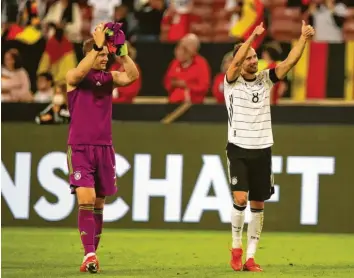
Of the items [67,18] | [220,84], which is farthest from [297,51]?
[67,18]

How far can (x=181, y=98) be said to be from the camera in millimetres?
15062

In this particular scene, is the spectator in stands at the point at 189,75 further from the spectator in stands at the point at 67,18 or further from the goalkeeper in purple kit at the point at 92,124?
the goalkeeper in purple kit at the point at 92,124

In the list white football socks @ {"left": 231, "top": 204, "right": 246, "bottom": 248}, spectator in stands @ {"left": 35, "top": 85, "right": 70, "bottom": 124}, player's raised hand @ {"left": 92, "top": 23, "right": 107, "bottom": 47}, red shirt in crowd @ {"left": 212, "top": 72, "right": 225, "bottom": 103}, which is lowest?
white football socks @ {"left": 231, "top": 204, "right": 246, "bottom": 248}

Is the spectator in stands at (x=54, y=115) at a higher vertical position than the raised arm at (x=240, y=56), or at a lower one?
lower

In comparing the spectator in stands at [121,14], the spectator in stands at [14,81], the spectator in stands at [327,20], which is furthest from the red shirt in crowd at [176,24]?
the spectator in stands at [14,81]

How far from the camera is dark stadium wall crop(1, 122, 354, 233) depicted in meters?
13.8

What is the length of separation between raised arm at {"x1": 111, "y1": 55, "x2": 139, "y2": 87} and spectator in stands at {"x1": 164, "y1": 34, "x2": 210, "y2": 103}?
5095 mm

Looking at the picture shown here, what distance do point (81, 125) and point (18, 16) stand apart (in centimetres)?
857

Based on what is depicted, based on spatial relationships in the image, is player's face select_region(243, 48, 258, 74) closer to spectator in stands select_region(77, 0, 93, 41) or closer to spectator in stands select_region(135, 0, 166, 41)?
spectator in stands select_region(135, 0, 166, 41)

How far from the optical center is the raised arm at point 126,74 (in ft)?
32.1

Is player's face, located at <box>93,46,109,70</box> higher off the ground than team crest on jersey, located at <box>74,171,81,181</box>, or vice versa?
player's face, located at <box>93,46,109,70</box>

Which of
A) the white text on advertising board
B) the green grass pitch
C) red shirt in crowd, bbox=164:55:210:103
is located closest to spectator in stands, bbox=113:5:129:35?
red shirt in crowd, bbox=164:55:210:103

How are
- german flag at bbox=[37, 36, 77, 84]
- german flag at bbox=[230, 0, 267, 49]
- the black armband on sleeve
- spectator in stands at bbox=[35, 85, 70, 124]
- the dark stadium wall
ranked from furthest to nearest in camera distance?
the black armband on sleeve < german flag at bbox=[230, 0, 267, 49] < german flag at bbox=[37, 36, 77, 84] < spectator in stands at bbox=[35, 85, 70, 124] < the dark stadium wall

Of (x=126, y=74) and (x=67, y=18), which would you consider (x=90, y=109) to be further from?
(x=67, y=18)
